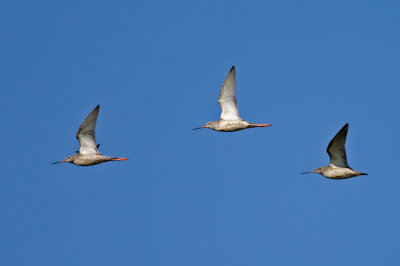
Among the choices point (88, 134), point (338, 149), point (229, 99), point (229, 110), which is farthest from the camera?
point (229, 110)

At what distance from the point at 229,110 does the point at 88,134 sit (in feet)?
24.0

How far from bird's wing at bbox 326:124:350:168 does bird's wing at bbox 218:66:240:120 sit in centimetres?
532

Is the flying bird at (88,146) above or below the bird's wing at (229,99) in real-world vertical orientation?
below

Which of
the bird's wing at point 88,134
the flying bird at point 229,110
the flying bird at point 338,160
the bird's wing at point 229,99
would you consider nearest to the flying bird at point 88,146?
the bird's wing at point 88,134

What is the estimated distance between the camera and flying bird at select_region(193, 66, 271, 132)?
41.9m

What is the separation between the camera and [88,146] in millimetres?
42125

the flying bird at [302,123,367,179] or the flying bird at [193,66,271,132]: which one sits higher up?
the flying bird at [193,66,271,132]

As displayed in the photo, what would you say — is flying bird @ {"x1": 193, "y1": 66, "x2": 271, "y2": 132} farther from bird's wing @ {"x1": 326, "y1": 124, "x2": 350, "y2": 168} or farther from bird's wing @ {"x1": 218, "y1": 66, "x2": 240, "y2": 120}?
bird's wing @ {"x1": 326, "y1": 124, "x2": 350, "y2": 168}

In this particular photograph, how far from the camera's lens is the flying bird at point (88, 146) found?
4138cm

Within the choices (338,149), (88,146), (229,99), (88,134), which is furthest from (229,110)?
(88,146)

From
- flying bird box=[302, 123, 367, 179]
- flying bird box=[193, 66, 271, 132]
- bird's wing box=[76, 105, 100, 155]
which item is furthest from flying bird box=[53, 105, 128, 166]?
flying bird box=[302, 123, 367, 179]

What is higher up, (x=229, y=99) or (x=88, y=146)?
(x=229, y=99)

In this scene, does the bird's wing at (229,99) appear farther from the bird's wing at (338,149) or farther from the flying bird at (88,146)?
the flying bird at (88,146)

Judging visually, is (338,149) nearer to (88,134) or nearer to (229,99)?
(229,99)
